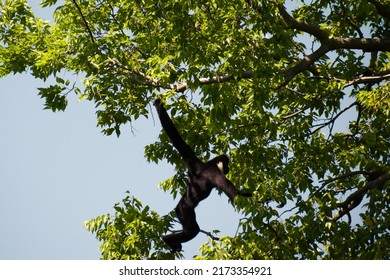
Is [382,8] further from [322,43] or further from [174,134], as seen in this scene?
[174,134]

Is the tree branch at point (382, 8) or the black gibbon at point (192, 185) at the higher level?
the tree branch at point (382, 8)

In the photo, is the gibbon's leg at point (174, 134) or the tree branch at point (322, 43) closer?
the gibbon's leg at point (174, 134)

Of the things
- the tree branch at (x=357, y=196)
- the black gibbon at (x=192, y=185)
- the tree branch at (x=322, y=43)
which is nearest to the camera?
the black gibbon at (x=192, y=185)

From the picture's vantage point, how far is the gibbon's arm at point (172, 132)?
35.6 ft

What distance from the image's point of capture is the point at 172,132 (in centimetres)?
1087

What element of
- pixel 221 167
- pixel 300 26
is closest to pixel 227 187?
pixel 221 167

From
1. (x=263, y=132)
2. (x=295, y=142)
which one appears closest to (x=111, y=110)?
(x=263, y=132)

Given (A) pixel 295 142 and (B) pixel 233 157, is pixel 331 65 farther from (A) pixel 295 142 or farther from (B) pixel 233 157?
(B) pixel 233 157

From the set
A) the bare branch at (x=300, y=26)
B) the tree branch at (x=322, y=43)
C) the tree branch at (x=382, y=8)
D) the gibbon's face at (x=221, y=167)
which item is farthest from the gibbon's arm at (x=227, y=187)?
the tree branch at (x=382, y=8)

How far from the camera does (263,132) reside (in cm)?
1298

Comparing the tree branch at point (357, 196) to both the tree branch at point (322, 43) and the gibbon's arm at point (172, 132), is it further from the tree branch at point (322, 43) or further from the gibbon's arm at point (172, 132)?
the gibbon's arm at point (172, 132)

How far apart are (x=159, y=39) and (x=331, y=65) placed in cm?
475

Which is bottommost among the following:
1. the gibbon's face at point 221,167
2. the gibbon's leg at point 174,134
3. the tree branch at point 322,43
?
the gibbon's face at point 221,167
